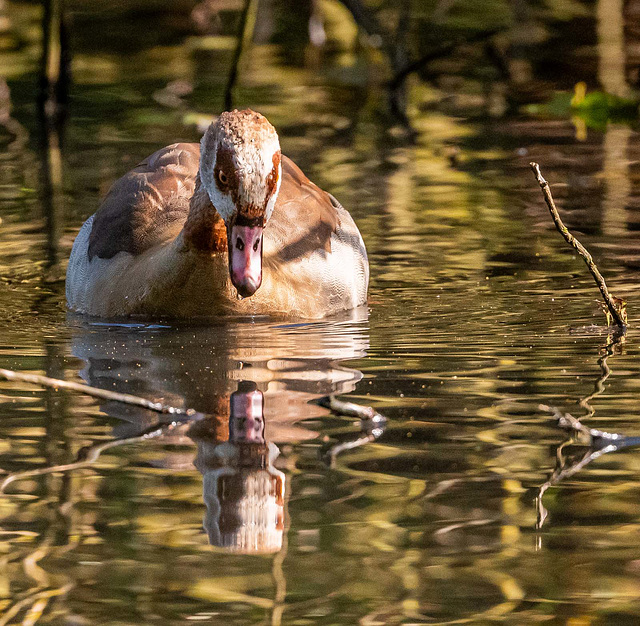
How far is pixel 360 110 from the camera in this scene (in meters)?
15.4

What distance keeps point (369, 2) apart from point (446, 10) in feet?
5.28

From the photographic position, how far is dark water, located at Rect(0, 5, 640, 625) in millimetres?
4117

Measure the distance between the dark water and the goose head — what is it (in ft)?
1.38

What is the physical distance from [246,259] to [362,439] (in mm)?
2027

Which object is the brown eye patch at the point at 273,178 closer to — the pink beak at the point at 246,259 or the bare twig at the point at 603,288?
the pink beak at the point at 246,259

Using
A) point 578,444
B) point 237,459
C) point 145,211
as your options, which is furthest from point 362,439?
point 145,211

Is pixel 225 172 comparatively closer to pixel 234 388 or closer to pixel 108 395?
pixel 234 388

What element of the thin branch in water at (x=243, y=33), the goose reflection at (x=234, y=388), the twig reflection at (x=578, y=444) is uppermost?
the thin branch in water at (x=243, y=33)

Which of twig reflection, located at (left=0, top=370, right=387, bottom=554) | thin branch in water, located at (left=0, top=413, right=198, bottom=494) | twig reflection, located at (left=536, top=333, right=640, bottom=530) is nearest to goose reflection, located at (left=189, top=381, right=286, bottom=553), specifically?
twig reflection, located at (left=0, top=370, right=387, bottom=554)

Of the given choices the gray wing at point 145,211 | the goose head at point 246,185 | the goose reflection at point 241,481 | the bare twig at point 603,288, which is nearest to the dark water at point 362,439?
the goose reflection at point 241,481

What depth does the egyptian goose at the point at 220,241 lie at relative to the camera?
287 inches

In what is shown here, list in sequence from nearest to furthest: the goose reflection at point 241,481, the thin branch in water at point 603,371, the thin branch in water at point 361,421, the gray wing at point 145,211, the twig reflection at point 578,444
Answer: the goose reflection at point 241,481 < the twig reflection at point 578,444 < the thin branch in water at point 361,421 < the thin branch in water at point 603,371 < the gray wing at point 145,211

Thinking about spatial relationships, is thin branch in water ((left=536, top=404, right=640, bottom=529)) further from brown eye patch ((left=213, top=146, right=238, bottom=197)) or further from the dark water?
brown eye patch ((left=213, top=146, right=238, bottom=197))

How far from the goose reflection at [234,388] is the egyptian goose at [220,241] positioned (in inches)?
8.2
